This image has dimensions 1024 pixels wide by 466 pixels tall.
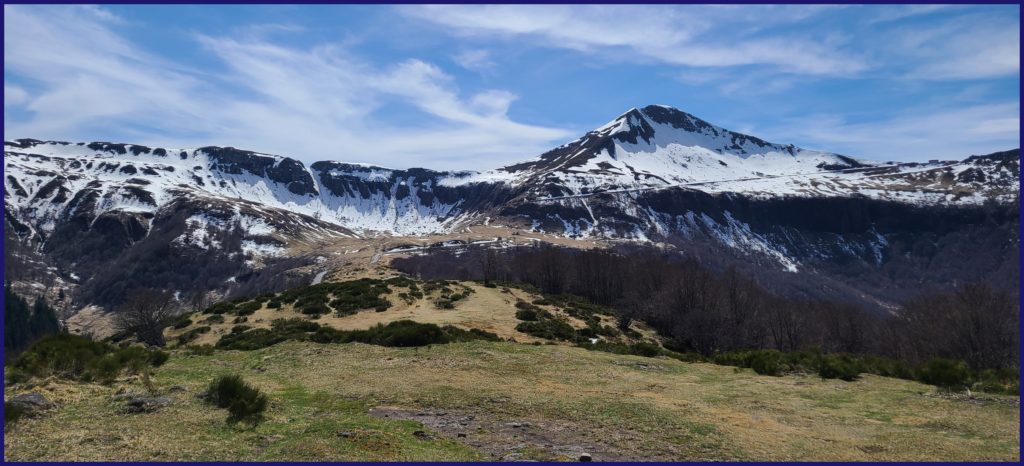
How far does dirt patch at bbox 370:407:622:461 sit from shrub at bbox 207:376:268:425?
3172 mm

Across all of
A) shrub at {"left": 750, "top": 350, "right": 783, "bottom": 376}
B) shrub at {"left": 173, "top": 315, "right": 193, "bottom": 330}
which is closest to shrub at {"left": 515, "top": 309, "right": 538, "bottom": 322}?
shrub at {"left": 750, "top": 350, "right": 783, "bottom": 376}

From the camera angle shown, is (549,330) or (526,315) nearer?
(549,330)

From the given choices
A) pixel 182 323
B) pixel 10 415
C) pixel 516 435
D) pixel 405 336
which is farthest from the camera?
pixel 182 323

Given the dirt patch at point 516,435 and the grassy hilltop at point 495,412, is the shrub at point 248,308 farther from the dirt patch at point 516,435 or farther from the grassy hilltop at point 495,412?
the dirt patch at point 516,435

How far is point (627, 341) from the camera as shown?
164 feet

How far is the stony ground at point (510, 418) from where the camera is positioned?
13.4 metres

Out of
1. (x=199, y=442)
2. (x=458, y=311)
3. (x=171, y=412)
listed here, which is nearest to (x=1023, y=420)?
(x=199, y=442)

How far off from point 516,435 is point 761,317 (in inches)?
2493

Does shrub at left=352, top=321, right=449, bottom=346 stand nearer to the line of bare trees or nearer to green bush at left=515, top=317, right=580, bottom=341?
green bush at left=515, top=317, right=580, bottom=341

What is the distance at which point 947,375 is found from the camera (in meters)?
22.8

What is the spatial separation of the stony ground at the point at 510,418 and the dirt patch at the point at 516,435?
0.06m

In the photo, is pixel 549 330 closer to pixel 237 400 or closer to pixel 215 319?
pixel 215 319

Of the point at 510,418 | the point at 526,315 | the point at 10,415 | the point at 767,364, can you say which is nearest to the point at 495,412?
the point at 510,418

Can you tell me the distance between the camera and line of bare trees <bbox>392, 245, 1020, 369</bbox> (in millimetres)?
50531
